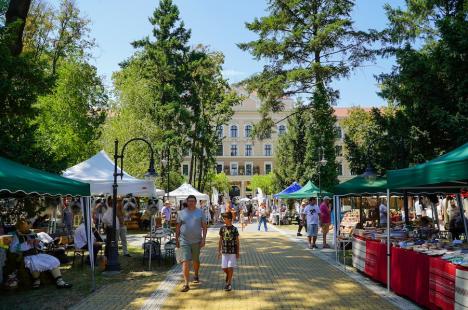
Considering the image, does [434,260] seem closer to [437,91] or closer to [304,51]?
[437,91]

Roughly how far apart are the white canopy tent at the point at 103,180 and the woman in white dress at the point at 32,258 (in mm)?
4377

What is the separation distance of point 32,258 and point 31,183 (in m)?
2.48

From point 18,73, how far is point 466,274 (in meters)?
12.8

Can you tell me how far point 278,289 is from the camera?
933 cm

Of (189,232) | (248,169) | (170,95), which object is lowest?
(189,232)

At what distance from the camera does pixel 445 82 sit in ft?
56.3

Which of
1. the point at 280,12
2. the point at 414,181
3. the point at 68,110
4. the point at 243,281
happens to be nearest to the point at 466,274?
the point at 414,181

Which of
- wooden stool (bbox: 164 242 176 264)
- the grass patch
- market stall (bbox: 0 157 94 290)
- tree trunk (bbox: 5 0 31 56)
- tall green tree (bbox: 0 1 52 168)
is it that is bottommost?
the grass patch

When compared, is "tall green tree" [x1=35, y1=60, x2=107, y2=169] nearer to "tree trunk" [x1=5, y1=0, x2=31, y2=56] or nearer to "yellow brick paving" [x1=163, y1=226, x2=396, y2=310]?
"tree trunk" [x1=5, y1=0, x2=31, y2=56]

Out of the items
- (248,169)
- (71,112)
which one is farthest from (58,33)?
(248,169)

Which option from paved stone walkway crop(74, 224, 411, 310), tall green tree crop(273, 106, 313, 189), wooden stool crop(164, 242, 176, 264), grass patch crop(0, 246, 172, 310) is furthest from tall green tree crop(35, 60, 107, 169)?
paved stone walkway crop(74, 224, 411, 310)

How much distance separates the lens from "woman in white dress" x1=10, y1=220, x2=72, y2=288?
9367 mm

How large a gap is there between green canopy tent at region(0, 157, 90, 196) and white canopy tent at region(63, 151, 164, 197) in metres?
4.38

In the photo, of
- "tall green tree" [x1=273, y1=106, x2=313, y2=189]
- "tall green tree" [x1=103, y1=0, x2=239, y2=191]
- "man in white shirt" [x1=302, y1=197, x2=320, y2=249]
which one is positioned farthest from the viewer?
"tall green tree" [x1=273, y1=106, x2=313, y2=189]
